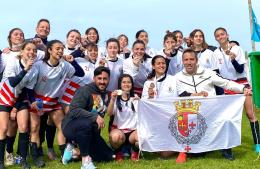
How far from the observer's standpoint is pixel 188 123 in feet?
23.4

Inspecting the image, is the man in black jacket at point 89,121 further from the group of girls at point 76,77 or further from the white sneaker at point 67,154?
the group of girls at point 76,77

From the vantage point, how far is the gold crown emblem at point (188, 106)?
7129 mm

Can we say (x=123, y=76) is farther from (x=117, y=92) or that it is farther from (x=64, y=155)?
(x=64, y=155)

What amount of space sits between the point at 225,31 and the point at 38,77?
3.72 meters

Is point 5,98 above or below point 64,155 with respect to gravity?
above

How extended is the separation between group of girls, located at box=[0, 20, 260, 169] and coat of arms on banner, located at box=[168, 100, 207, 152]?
33cm

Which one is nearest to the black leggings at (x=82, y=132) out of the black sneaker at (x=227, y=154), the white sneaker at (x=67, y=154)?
the white sneaker at (x=67, y=154)

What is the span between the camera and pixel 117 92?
700 centimetres

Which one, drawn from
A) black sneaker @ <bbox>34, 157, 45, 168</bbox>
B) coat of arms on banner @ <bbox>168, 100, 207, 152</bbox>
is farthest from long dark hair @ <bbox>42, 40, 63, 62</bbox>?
coat of arms on banner @ <bbox>168, 100, 207, 152</bbox>

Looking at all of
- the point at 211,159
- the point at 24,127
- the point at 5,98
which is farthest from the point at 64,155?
the point at 211,159

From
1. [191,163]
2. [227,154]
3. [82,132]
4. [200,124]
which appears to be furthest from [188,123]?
[82,132]

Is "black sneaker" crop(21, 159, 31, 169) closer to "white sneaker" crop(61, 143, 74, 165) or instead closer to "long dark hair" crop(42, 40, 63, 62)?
"white sneaker" crop(61, 143, 74, 165)

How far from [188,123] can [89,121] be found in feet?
5.88

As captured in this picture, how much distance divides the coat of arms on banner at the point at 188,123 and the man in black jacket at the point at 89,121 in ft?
4.17
